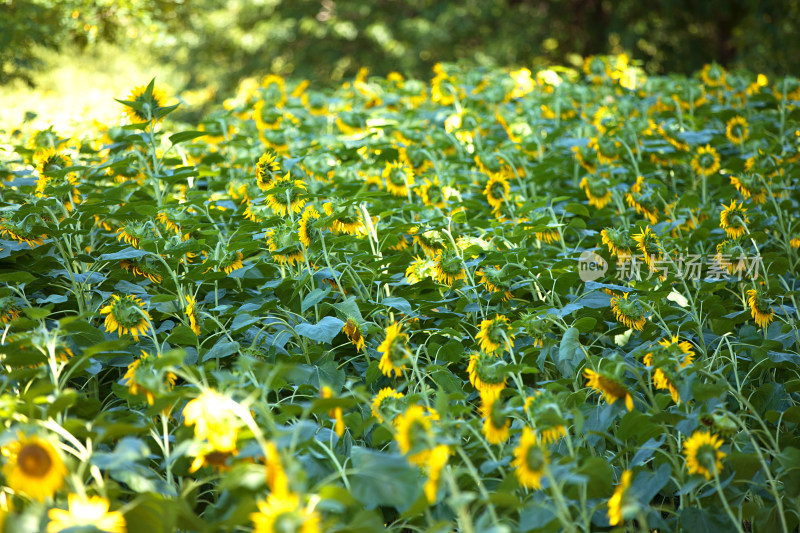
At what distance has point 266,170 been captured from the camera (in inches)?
84.9

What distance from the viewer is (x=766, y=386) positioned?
5.68 feet

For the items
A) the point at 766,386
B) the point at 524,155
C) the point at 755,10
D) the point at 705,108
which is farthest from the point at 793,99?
the point at 755,10

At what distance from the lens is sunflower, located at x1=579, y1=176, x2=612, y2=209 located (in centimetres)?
264

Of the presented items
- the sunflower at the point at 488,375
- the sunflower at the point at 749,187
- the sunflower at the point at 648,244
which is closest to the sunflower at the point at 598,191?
the sunflower at the point at 749,187

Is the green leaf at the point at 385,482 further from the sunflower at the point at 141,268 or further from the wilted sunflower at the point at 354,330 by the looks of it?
the sunflower at the point at 141,268

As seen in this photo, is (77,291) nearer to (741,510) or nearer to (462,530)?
(462,530)

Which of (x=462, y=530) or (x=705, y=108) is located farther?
(x=705, y=108)

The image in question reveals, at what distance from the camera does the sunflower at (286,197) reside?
196cm

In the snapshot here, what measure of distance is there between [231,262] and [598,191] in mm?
1402

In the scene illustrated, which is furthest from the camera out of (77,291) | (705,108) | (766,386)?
(705,108)

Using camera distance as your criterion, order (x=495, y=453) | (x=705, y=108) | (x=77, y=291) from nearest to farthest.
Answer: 1. (x=495, y=453)
2. (x=77, y=291)
3. (x=705, y=108)

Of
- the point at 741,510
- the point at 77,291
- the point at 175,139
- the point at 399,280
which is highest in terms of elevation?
the point at 175,139

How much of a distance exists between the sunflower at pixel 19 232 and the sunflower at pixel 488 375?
1.26 metres

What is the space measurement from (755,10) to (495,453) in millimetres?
8113
